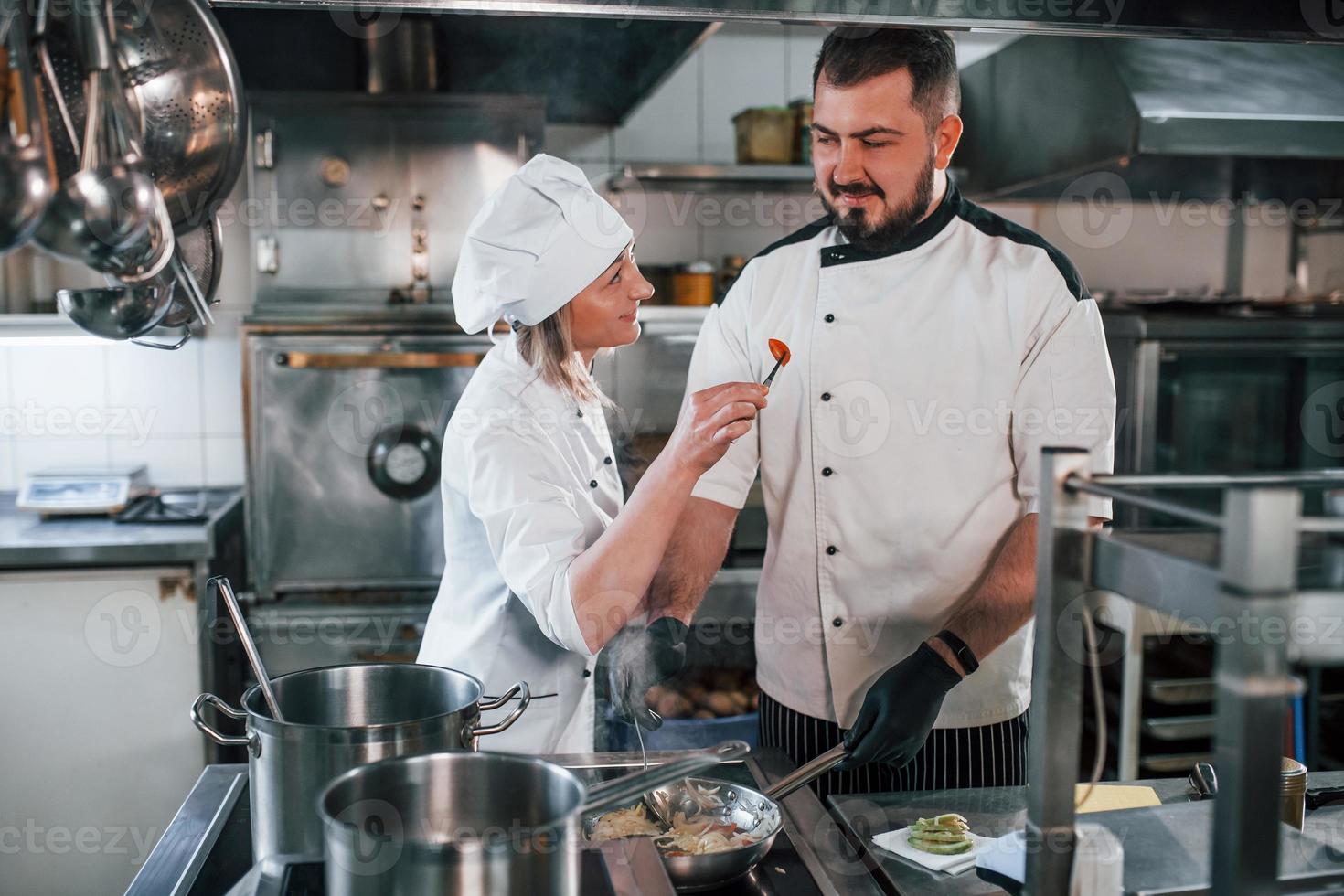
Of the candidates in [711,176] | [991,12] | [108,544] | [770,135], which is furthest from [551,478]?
[770,135]

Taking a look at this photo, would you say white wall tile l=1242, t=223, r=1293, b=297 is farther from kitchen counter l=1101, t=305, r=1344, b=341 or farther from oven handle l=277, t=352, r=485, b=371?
oven handle l=277, t=352, r=485, b=371

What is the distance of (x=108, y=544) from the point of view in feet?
8.80

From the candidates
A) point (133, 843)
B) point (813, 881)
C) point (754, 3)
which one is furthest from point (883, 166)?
point (133, 843)

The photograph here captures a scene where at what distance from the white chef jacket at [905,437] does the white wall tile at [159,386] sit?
2.20 meters

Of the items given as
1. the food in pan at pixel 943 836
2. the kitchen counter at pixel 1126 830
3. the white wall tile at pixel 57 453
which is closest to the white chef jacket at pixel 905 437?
the kitchen counter at pixel 1126 830

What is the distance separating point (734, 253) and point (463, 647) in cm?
221

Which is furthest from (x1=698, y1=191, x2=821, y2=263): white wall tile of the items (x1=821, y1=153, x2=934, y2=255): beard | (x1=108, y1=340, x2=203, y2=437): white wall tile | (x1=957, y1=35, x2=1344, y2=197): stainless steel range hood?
(x1=821, y1=153, x2=934, y2=255): beard

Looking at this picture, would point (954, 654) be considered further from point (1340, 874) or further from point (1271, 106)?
point (1271, 106)

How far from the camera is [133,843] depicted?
281cm

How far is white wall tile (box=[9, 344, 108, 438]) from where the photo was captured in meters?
3.32

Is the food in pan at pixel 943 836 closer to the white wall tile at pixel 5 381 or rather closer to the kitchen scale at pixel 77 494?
the kitchen scale at pixel 77 494

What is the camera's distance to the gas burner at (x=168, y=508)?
9.48 feet

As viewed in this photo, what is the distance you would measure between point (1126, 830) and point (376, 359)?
230 cm

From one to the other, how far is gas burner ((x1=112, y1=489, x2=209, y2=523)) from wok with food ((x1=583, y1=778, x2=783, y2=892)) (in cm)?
200
